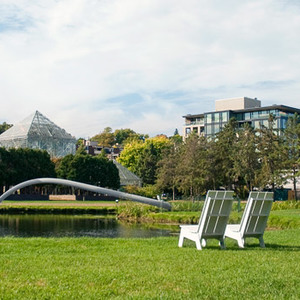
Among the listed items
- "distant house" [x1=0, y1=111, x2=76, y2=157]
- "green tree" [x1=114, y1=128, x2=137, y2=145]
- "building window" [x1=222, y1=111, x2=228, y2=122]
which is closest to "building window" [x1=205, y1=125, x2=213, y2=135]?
"building window" [x1=222, y1=111, x2=228, y2=122]

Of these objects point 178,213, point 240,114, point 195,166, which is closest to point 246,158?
point 195,166

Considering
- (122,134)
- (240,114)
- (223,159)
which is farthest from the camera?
(122,134)

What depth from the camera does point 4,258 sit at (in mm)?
7289

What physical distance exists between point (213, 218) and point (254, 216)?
105cm

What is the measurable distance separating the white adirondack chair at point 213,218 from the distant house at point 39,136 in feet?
188

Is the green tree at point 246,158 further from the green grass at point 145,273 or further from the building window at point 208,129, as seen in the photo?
the building window at point 208,129

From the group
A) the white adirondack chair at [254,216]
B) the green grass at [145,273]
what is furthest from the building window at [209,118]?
the green grass at [145,273]

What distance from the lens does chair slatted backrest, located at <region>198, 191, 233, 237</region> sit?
8.66 meters

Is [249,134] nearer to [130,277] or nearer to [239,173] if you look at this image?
[239,173]

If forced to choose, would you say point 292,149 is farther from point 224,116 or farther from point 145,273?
point 224,116

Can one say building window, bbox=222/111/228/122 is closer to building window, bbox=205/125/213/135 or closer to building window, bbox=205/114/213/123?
building window, bbox=205/114/213/123

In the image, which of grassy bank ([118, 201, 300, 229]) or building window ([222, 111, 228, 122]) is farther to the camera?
building window ([222, 111, 228, 122])

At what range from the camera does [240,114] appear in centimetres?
7712

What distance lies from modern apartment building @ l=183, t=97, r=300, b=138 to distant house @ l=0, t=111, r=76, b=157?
1880cm
